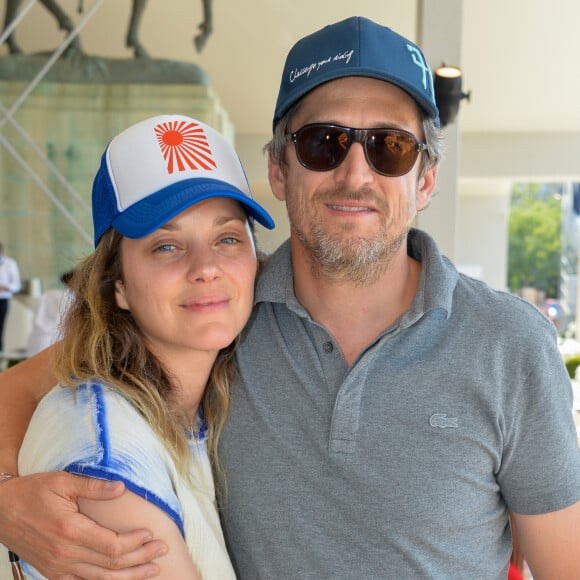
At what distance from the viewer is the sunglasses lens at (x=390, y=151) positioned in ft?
4.70

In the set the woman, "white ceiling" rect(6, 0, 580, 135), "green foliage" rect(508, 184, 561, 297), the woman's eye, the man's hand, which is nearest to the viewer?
the man's hand

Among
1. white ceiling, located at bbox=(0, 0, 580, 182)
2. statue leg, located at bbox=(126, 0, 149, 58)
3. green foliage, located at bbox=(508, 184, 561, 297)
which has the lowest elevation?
green foliage, located at bbox=(508, 184, 561, 297)

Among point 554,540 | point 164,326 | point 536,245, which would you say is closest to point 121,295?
point 164,326

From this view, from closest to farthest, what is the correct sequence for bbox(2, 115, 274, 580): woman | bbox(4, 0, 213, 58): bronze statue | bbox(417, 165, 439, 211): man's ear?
bbox(2, 115, 274, 580): woman → bbox(417, 165, 439, 211): man's ear → bbox(4, 0, 213, 58): bronze statue

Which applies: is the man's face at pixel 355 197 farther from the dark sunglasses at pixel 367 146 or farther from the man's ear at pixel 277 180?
the man's ear at pixel 277 180

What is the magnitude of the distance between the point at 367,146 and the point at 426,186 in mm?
216

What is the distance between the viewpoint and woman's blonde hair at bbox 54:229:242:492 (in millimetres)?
1244

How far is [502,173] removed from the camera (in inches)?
535

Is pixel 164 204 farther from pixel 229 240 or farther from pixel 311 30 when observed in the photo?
pixel 311 30

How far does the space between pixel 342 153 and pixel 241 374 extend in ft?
1.61

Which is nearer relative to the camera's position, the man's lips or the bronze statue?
the man's lips

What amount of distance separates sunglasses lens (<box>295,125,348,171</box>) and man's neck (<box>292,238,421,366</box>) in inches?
7.9

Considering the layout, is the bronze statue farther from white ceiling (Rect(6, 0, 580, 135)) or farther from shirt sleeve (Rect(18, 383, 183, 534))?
shirt sleeve (Rect(18, 383, 183, 534))

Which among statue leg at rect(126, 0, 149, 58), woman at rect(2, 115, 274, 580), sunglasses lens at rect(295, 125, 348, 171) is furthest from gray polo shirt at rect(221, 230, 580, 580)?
statue leg at rect(126, 0, 149, 58)
